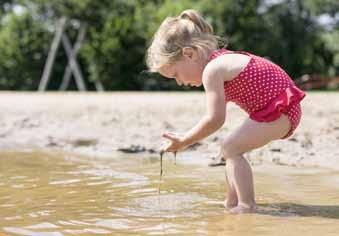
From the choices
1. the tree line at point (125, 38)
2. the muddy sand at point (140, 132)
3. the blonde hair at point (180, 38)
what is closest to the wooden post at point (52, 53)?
the tree line at point (125, 38)

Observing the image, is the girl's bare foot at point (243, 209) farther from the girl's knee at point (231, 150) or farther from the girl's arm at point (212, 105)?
the girl's arm at point (212, 105)

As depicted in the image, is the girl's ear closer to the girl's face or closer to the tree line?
the girl's face

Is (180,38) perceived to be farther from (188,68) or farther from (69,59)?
(69,59)

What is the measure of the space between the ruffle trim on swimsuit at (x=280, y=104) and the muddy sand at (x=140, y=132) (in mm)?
1753

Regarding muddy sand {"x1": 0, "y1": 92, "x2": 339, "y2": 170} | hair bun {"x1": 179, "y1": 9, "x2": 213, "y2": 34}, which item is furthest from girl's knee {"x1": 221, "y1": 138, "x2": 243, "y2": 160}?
muddy sand {"x1": 0, "y1": 92, "x2": 339, "y2": 170}

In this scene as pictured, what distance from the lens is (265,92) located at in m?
3.44

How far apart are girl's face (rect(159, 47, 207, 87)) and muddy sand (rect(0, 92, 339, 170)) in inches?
74.5

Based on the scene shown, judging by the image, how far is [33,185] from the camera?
4.35m

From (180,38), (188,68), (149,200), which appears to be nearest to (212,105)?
(188,68)

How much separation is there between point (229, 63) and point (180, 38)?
0.30 meters

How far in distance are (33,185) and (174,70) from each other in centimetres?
141

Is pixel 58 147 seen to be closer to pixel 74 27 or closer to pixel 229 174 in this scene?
pixel 229 174

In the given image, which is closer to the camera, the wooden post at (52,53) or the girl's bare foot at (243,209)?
the girl's bare foot at (243,209)

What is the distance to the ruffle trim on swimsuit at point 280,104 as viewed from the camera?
3391mm
